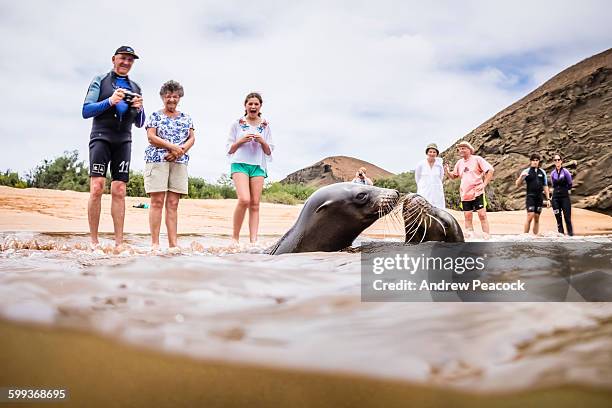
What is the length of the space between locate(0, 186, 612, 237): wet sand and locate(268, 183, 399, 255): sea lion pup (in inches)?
161

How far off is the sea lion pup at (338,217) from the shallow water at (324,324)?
1673mm

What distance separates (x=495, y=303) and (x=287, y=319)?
0.64 metres

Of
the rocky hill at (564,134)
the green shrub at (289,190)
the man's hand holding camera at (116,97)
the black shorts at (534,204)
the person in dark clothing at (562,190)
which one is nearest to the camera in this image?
the man's hand holding camera at (116,97)

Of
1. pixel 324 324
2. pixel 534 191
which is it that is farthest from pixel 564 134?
pixel 324 324

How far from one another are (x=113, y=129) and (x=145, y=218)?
6525 millimetres

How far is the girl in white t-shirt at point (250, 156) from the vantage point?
5242 millimetres

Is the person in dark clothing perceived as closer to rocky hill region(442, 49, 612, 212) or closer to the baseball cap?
the baseball cap

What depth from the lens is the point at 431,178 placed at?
743 cm

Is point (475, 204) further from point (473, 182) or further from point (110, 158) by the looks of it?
point (110, 158)

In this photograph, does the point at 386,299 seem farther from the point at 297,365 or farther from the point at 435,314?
the point at 297,365

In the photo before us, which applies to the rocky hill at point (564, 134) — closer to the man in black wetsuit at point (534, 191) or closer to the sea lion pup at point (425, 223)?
the man in black wetsuit at point (534, 191)

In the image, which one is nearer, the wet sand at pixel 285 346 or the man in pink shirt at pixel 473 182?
the wet sand at pixel 285 346

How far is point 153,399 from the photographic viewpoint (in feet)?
3.74

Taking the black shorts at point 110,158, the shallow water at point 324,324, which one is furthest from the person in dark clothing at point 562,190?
the shallow water at point 324,324
